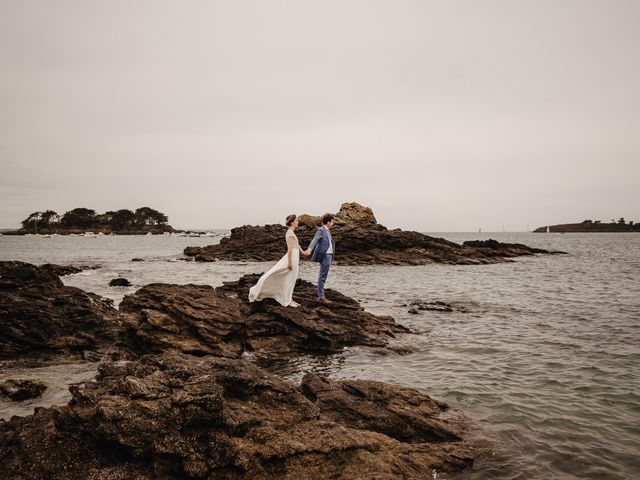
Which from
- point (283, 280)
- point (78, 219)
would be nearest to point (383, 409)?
point (283, 280)

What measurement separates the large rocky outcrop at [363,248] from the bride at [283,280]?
3989 cm

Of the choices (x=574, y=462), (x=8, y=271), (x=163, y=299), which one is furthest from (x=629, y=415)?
(x=8, y=271)

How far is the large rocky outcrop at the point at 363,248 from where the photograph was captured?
55.7m

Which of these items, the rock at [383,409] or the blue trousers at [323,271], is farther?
the blue trousers at [323,271]

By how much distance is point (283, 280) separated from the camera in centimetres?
1350

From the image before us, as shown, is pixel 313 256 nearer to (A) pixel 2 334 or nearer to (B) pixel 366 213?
(A) pixel 2 334

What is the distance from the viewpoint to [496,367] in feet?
36.1

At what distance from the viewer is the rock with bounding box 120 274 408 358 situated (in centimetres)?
1161

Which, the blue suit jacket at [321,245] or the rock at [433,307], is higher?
the blue suit jacket at [321,245]

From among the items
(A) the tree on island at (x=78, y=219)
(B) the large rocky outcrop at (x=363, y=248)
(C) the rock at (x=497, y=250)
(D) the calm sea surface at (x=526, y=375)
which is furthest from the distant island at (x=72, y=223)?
(D) the calm sea surface at (x=526, y=375)

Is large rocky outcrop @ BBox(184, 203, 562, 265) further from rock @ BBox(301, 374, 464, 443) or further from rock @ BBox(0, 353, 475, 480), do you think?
rock @ BBox(0, 353, 475, 480)

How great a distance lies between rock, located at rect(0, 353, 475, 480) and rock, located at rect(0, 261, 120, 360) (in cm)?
693

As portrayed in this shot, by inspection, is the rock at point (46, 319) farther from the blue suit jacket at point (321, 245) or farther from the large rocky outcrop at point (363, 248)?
the large rocky outcrop at point (363, 248)

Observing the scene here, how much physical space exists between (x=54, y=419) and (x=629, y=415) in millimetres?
9808
